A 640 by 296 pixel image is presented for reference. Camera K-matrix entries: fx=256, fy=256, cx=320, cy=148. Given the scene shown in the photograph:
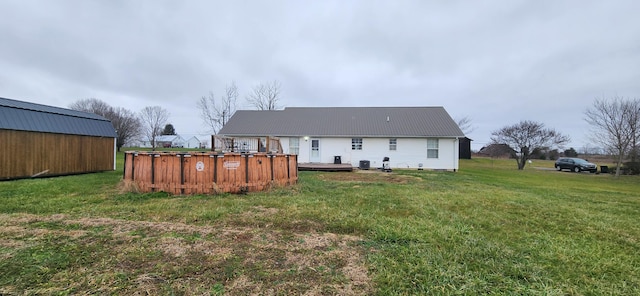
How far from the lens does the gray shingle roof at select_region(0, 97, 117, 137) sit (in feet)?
32.9

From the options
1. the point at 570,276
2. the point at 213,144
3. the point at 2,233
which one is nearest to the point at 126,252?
the point at 2,233

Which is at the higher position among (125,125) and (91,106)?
(91,106)

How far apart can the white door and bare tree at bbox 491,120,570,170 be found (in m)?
20.3

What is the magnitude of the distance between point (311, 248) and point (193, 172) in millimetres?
5057

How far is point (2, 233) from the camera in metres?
3.71

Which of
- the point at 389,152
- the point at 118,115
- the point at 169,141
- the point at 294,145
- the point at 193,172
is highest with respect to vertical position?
the point at 118,115

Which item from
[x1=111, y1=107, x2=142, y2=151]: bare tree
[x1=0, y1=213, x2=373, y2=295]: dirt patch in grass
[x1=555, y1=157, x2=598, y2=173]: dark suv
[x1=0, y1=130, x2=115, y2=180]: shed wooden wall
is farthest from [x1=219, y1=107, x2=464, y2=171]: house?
[x1=111, y1=107, x2=142, y2=151]: bare tree

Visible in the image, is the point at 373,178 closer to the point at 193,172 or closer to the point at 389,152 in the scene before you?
the point at 389,152

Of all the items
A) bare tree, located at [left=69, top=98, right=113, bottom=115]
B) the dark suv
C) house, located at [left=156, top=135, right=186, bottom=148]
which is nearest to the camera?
the dark suv

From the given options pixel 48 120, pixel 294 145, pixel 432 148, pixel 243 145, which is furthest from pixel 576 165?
pixel 48 120

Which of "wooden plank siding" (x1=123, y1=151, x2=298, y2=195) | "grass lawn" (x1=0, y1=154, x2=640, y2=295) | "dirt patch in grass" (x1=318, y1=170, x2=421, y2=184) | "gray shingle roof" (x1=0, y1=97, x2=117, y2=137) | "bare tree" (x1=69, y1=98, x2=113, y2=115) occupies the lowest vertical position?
"grass lawn" (x1=0, y1=154, x2=640, y2=295)

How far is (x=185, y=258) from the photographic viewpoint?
297 cm

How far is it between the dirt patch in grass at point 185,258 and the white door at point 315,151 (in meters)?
14.3

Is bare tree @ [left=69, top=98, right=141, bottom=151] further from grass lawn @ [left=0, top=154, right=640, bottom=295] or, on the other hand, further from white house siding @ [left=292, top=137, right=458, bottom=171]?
grass lawn @ [left=0, top=154, right=640, bottom=295]
